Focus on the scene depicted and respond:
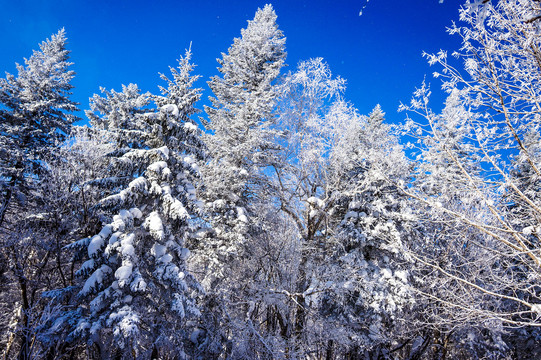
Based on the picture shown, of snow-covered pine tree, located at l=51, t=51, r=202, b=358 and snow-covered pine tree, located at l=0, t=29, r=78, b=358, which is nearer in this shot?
snow-covered pine tree, located at l=51, t=51, r=202, b=358

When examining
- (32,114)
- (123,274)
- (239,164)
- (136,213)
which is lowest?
(123,274)

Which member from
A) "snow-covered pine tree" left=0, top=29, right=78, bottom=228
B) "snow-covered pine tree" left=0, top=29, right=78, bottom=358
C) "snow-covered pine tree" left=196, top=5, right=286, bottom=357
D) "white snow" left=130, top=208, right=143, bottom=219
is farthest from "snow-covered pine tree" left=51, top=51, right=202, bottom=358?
"snow-covered pine tree" left=0, top=29, right=78, bottom=228

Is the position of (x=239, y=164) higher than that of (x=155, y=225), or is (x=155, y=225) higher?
(x=239, y=164)

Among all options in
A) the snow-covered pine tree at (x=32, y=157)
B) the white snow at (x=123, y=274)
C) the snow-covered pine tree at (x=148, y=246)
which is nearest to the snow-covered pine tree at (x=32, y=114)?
the snow-covered pine tree at (x=32, y=157)

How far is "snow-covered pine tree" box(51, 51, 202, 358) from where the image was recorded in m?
7.97

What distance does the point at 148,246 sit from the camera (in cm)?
959

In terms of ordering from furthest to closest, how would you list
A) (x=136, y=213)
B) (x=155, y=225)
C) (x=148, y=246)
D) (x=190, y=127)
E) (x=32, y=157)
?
(x=32, y=157)
(x=190, y=127)
(x=148, y=246)
(x=136, y=213)
(x=155, y=225)

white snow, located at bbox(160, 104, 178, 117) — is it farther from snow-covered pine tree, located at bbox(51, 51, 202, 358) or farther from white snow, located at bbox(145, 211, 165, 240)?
white snow, located at bbox(145, 211, 165, 240)

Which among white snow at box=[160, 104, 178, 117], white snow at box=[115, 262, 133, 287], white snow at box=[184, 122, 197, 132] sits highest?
white snow at box=[160, 104, 178, 117]

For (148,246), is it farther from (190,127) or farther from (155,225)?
(190,127)

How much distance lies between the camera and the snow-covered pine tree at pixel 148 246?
26.1 feet

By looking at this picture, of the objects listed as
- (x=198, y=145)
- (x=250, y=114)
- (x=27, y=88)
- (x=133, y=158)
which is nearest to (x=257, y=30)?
(x=250, y=114)

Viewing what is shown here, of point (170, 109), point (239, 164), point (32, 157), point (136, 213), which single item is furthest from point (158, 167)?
point (32, 157)

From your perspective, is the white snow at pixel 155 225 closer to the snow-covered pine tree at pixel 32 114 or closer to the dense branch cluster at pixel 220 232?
the dense branch cluster at pixel 220 232
